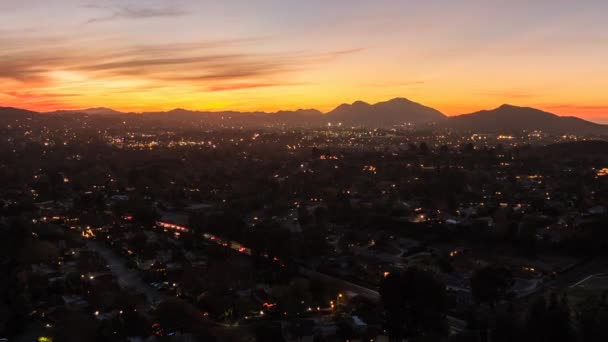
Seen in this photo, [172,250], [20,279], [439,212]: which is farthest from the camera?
[439,212]

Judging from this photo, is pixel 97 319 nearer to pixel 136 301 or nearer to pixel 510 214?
pixel 136 301

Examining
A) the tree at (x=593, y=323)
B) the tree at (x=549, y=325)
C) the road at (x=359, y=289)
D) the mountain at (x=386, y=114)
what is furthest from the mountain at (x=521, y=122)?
the tree at (x=549, y=325)

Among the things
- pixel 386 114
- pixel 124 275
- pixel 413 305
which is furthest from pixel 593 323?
pixel 386 114

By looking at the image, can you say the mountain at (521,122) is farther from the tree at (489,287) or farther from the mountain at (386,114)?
the tree at (489,287)

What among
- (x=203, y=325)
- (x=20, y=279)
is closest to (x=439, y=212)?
(x=203, y=325)

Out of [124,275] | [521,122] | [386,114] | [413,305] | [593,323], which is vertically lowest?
[124,275]

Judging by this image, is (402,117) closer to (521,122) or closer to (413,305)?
(521,122)

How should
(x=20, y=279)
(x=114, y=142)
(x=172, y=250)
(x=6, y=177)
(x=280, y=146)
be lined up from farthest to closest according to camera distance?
(x=114, y=142)
(x=280, y=146)
(x=6, y=177)
(x=172, y=250)
(x=20, y=279)
